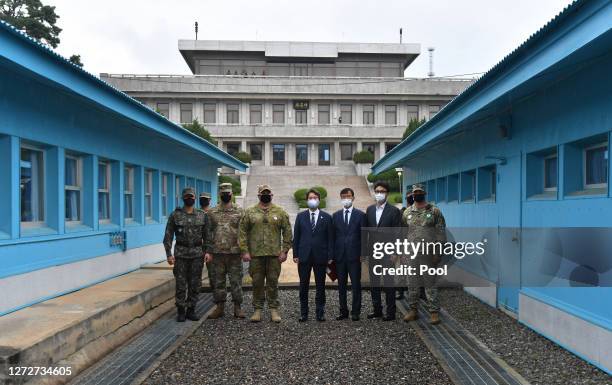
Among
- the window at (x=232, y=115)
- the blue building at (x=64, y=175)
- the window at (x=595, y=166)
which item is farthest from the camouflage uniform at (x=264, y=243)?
the window at (x=232, y=115)

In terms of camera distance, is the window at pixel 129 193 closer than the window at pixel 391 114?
Yes

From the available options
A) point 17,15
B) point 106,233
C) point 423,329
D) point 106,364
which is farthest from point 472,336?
point 17,15

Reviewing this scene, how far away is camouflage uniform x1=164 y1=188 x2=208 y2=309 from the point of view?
7559 millimetres

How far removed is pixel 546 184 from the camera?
7695 millimetres

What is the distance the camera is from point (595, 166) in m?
6.35

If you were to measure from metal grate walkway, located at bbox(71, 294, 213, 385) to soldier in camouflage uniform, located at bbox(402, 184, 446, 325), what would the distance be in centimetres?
335

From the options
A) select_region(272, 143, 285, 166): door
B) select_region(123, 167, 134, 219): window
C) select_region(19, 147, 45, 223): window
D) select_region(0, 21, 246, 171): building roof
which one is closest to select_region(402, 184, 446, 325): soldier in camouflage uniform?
select_region(0, 21, 246, 171): building roof

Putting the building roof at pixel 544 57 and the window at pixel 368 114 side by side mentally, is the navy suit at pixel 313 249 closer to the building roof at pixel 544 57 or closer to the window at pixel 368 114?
the building roof at pixel 544 57

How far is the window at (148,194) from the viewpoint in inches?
498

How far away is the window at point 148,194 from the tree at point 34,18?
34.0m

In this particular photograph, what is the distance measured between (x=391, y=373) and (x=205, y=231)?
143 inches

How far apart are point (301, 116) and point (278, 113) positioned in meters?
2.32

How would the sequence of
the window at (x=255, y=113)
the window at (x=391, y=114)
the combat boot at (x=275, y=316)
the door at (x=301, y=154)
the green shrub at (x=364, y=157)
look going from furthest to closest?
the window at (x=391, y=114), the door at (x=301, y=154), the window at (x=255, y=113), the green shrub at (x=364, y=157), the combat boot at (x=275, y=316)

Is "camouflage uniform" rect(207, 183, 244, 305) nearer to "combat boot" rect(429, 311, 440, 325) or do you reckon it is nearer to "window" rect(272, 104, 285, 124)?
"combat boot" rect(429, 311, 440, 325)
